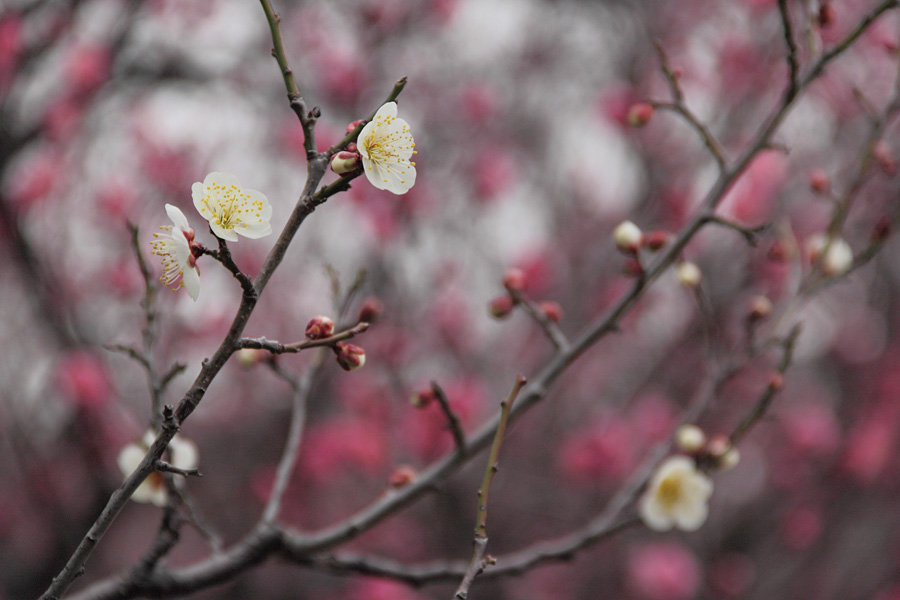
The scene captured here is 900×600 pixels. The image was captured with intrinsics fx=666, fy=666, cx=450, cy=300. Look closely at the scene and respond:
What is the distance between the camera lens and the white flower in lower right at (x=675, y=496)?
1711 mm

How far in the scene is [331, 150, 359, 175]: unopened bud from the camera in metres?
0.91

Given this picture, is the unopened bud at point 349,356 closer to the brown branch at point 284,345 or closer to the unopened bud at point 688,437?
the brown branch at point 284,345

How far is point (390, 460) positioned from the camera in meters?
4.86

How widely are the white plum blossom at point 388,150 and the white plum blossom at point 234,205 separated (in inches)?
7.9

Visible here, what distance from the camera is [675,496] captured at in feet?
5.88

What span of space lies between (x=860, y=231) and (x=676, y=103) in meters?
3.80

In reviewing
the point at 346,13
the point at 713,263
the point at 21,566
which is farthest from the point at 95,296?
the point at 713,263

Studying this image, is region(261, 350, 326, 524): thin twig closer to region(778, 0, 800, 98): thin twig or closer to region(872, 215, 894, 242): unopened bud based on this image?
region(778, 0, 800, 98): thin twig

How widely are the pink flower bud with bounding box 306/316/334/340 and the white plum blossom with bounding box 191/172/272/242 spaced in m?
0.17

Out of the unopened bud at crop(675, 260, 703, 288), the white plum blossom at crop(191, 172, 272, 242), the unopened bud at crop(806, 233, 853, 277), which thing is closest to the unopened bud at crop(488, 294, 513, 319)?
the unopened bud at crop(675, 260, 703, 288)

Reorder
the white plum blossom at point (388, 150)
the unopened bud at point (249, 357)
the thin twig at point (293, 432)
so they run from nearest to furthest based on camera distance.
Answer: the white plum blossom at point (388, 150) → the thin twig at point (293, 432) → the unopened bud at point (249, 357)

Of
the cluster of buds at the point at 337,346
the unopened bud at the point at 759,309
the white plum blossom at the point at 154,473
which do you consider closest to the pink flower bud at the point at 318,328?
the cluster of buds at the point at 337,346

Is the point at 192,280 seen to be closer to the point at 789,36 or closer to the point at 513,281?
the point at 513,281

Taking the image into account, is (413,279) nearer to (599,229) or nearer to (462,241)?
(462,241)
